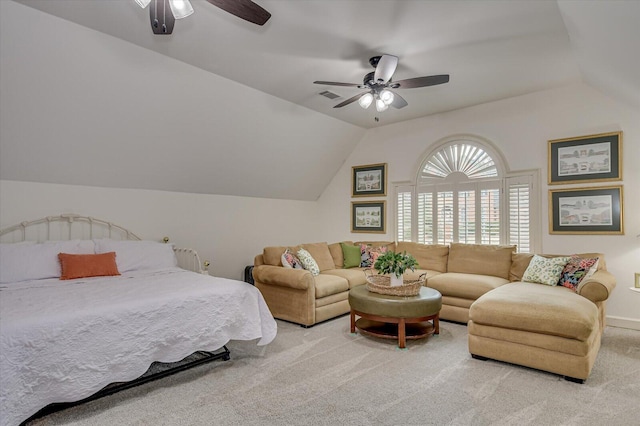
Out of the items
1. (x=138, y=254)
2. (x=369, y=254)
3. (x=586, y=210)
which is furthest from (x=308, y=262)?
(x=586, y=210)

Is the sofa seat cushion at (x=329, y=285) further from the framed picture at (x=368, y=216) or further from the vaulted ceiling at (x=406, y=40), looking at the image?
the vaulted ceiling at (x=406, y=40)

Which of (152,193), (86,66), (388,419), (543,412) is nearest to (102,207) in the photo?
(152,193)

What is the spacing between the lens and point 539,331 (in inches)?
116

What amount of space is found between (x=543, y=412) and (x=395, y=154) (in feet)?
14.8

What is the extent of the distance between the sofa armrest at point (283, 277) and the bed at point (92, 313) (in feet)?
2.74

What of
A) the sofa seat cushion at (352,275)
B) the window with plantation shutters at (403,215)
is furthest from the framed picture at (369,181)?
the sofa seat cushion at (352,275)

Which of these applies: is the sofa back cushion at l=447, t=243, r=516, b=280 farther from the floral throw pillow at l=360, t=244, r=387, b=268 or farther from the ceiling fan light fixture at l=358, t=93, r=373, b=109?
the ceiling fan light fixture at l=358, t=93, r=373, b=109

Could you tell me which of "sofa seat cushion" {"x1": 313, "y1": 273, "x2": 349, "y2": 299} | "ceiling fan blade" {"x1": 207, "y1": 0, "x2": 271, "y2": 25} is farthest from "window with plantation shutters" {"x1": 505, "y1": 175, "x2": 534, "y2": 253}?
"ceiling fan blade" {"x1": 207, "y1": 0, "x2": 271, "y2": 25}

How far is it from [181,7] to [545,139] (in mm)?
4643

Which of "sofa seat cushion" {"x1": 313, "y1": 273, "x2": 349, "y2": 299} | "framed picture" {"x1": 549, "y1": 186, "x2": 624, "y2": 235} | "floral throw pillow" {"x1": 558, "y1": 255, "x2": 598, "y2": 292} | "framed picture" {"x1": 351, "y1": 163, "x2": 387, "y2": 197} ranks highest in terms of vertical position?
"framed picture" {"x1": 351, "y1": 163, "x2": 387, "y2": 197}

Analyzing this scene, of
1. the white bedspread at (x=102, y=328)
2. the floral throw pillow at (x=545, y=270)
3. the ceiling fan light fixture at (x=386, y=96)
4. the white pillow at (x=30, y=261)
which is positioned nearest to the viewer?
the white bedspread at (x=102, y=328)

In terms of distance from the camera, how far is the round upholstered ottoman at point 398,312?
3.50 metres

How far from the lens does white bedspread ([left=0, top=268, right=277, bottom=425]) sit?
2.08 metres

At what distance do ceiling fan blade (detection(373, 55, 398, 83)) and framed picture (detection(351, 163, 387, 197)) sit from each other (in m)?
2.86
